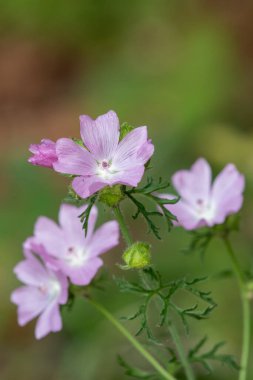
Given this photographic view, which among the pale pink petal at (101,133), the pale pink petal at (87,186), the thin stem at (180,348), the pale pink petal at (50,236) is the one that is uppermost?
the pale pink petal at (101,133)

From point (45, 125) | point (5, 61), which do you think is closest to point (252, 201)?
point (45, 125)

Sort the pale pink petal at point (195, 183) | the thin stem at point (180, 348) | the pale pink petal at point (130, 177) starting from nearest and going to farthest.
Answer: the pale pink petal at point (130, 177)
the thin stem at point (180, 348)
the pale pink petal at point (195, 183)

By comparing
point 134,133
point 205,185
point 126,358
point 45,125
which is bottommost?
point 126,358

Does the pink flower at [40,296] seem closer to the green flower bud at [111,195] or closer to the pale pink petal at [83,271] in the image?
the pale pink petal at [83,271]

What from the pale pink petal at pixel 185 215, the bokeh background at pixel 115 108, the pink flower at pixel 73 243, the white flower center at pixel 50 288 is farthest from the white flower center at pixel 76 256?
the bokeh background at pixel 115 108

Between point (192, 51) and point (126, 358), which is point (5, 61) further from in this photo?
point (126, 358)

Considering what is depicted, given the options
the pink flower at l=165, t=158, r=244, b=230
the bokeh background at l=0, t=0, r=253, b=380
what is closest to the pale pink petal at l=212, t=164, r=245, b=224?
the pink flower at l=165, t=158, r=244, b=230

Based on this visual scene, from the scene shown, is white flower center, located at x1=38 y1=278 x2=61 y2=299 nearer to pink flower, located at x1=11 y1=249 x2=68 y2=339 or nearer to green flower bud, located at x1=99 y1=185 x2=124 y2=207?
pink flower, located at x1=11 y1=249 x2=68 y2=339
